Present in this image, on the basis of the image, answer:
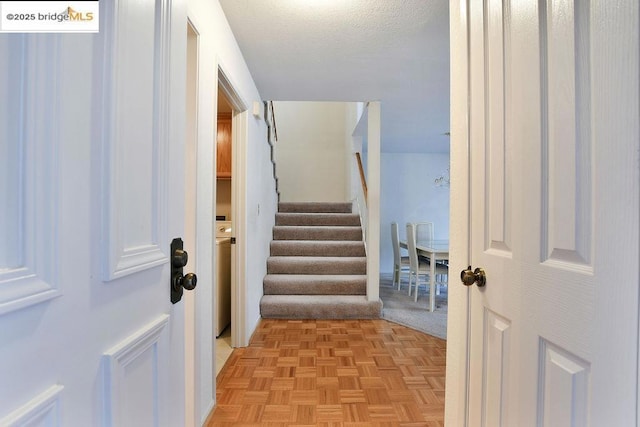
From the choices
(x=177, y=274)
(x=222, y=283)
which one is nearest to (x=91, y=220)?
(x=177, y=274)

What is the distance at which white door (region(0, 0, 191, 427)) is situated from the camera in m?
0.39

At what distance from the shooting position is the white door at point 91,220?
39 centimetres

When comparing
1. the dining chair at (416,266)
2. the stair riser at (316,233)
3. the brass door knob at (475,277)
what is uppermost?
the brass door knob at (475,277)

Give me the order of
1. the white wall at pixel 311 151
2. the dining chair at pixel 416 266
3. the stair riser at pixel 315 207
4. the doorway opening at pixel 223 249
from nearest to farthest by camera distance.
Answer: the doorway opening at pixel 223 249
the dining chair at pixel 416 266
the stair riser at pixel 315 207
the white wall at pixel 311 151

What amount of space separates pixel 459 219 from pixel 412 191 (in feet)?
17.3

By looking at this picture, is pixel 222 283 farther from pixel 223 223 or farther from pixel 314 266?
pixel 314 266

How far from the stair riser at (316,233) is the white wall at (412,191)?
79.9 inches

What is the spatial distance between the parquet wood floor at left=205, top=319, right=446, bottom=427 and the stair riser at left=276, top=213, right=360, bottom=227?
1846 millimetres

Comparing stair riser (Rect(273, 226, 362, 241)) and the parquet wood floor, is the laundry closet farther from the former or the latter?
stair riser (Rect(273, 226, 362, 241))

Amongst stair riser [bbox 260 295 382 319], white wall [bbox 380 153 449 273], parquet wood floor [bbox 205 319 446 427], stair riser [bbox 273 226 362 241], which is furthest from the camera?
white wall [bbox 380 153 449 273]

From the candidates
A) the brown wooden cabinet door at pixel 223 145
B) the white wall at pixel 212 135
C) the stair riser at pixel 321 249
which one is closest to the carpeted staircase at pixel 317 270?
the stair riser at pixel 321 249

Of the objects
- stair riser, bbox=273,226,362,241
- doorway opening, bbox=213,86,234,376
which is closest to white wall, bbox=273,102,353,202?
stair riser, bbox=273,226,362,241

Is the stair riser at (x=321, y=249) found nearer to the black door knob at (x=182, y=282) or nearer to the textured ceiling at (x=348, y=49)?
the textured ceiling at (x=348, y=49)

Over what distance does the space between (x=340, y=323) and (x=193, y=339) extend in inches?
77.3
